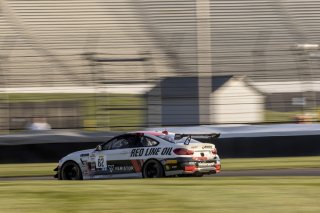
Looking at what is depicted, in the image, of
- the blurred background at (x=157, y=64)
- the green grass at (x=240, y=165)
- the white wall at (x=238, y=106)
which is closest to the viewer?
the green grass at (x=240, y=165)

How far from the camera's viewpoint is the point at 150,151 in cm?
1305

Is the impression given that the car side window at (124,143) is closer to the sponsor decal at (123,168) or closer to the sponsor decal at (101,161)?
the sponsor decal at (101,161)

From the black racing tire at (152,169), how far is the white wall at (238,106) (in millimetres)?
4814

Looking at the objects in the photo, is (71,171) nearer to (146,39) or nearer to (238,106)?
(238,106)

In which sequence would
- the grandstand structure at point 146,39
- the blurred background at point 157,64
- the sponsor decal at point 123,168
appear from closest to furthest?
the sponsor decal at point 123,168 → the blurred background at point 157,64 → the grandstand structure at point 146,39

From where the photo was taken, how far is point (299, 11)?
84.7 feet

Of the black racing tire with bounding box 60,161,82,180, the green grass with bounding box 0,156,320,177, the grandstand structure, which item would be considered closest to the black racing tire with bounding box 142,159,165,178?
the black racing tire with bounding box 60,161,82,180

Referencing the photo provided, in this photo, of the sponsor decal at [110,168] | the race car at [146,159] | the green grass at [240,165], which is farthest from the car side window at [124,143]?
the green grass at [240,165]

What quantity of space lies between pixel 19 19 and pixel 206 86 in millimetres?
9984

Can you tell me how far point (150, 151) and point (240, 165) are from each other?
3.42 metres

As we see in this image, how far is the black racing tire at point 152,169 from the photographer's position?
1286cm

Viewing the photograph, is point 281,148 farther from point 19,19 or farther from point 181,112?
point 19,19

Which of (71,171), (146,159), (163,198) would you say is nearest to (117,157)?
(146,159)

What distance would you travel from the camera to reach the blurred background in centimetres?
1762
